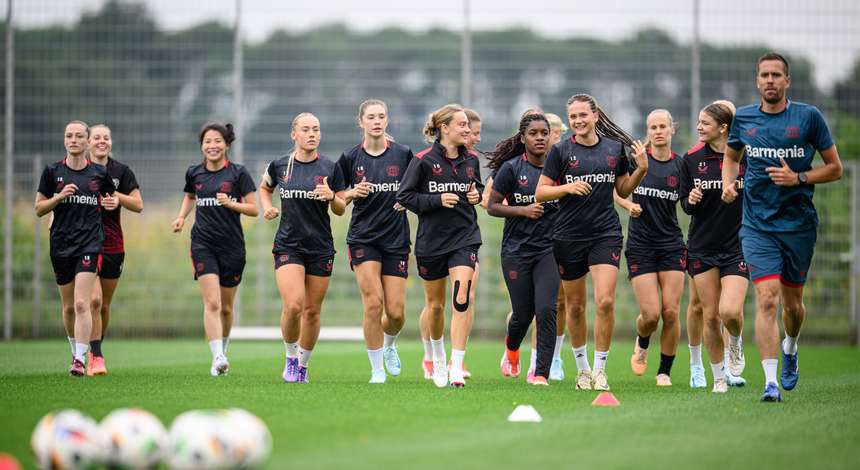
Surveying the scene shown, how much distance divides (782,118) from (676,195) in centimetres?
237

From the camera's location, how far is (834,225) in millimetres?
20359

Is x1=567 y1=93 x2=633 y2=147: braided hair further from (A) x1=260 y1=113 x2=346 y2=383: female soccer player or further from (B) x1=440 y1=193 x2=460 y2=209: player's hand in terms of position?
(A) x1=260 y1=113 x2=346 y2=383: female soccer player

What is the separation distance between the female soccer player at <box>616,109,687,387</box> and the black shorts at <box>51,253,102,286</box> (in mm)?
5020

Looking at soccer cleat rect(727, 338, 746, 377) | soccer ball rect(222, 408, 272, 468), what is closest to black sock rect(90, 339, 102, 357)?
soccer cleat rect(727, 338, 746, 377)

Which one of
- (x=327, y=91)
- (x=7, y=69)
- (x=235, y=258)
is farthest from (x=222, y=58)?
(x=235, y=258)

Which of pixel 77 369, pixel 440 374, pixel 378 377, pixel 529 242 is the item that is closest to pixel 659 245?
pixel 529 242

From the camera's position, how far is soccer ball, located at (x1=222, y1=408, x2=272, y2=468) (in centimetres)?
517

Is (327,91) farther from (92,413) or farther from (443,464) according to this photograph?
(443,464)

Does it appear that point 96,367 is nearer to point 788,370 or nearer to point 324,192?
point 324,192

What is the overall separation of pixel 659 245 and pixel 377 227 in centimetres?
257

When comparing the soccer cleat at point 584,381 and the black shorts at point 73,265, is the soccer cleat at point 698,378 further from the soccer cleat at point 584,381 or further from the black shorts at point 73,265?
the black shorts at point 73,265

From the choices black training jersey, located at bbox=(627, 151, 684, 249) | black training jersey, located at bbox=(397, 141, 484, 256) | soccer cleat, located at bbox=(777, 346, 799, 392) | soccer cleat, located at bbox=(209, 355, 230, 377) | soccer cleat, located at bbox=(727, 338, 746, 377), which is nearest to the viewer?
soccer cleat, located at bbox=(777, 346, 799, 392)

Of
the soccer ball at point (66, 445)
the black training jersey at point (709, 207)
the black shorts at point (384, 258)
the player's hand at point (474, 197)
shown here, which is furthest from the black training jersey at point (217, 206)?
the soccer ball at point (66, 445)

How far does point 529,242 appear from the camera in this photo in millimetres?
10648
